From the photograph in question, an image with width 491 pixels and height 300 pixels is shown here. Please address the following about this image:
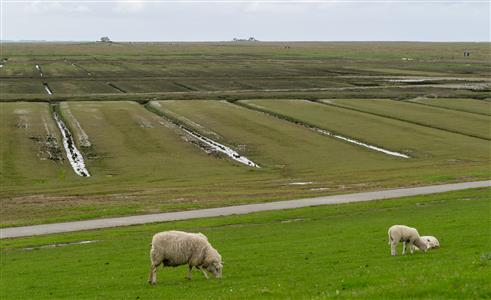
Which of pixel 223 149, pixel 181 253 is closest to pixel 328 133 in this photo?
pixel 223 149

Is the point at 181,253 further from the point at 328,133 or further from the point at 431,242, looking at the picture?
the point at 328,133

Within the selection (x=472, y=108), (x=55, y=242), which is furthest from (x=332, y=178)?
(x=472, y=108)

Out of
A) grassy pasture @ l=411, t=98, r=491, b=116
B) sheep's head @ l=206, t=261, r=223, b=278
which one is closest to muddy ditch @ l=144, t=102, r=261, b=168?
sheep's head @ l=206, t=261, r=223, b=278

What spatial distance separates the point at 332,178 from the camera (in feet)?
187

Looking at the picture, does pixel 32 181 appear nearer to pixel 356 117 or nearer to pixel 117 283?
pixel 117 283

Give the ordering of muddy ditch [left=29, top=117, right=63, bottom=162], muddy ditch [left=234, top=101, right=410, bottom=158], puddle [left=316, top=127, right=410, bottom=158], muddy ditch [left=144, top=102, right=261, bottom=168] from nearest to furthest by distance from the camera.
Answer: muddy ditch [left=29, top=117, right=63, bottom=162] → muddy ditch [left=144, top=102, right=261, bottom=168] → puddle [left=316, top=127, right=410, bottom=158] → muddy ditch [left=234, top=101, right=410, bottom=158]

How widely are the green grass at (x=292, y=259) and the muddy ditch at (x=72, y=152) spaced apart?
81.1 feet

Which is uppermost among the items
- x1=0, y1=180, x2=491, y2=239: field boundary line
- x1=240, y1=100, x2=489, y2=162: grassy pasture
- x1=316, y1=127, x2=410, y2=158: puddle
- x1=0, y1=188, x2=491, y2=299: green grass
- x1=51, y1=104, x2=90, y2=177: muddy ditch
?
x1=0, y1=188, x2=491, y2=299: green grass

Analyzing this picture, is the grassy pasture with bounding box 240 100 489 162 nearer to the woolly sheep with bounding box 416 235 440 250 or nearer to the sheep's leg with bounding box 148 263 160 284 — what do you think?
the woolly sheep with bounding box 416 235 440 250

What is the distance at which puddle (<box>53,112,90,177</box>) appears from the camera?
62.0m

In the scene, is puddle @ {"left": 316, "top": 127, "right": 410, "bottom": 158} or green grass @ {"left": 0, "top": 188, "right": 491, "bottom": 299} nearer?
green grass @ {"left": 0, "top": 188, "right": 491, "bottom": 299}

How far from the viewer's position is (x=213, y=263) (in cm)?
2389

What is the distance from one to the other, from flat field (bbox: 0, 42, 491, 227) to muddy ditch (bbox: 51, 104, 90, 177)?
691mm

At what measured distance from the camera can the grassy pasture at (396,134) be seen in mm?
69500
